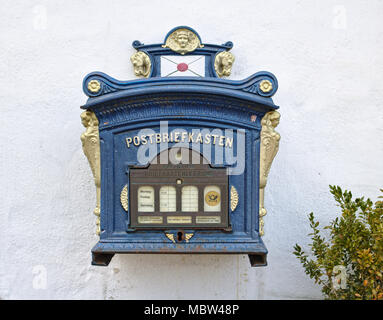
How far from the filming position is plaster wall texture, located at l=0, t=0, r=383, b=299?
2820mm

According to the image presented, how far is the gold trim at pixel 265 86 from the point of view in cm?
221

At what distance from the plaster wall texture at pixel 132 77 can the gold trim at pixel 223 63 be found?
0.09 meters

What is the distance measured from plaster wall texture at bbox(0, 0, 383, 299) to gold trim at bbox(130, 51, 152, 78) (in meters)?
0.09

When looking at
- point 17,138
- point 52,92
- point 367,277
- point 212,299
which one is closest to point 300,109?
point 367,277

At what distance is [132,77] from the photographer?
2842 mm

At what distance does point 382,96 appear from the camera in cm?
283

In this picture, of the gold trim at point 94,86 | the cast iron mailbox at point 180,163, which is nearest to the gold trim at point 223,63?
the cast iron mailbox at point 180,163

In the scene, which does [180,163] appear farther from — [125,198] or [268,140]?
[268,140]

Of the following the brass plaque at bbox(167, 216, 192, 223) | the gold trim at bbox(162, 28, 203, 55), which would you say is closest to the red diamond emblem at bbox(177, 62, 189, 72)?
the gold trim at bbox(162, 28, 203, 55)

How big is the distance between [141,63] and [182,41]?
1.04 feet

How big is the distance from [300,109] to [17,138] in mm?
2004

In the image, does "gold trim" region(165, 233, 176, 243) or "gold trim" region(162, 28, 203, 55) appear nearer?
"gold trim" region(165, 233, 176, 243)

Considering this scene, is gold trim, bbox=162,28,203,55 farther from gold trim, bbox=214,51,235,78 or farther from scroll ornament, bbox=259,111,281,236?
scroll ornament, bbox=259,111,281,236

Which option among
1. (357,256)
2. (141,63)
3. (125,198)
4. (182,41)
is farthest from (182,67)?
(357,256)
